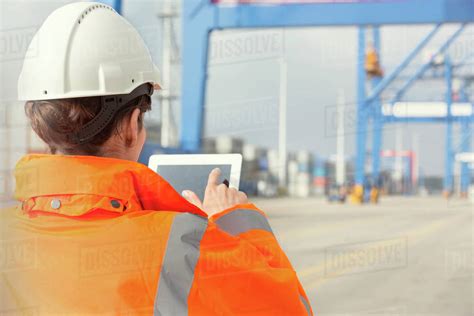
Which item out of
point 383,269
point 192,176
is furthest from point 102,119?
point 383,269

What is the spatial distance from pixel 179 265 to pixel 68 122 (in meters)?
0.29

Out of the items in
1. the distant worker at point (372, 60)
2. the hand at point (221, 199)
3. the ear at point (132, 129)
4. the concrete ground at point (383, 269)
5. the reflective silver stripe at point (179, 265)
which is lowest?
the concrete ground at point (383, 269)

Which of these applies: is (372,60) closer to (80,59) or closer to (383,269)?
(383,269)

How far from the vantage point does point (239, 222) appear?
0.97 m

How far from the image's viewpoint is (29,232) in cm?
100

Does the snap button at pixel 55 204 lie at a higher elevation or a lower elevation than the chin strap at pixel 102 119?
lower

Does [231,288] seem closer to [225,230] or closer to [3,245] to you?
[225,230]

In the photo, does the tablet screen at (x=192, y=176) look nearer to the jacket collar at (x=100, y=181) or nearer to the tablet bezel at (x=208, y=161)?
the tablet bezel at (x=208, y=161)

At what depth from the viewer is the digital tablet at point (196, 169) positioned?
1.26 metres

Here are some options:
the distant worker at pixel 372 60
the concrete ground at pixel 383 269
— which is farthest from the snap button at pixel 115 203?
the distant worker at pixel 372 60

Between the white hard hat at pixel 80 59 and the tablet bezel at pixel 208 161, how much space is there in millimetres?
239

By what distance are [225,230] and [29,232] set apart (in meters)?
0.31

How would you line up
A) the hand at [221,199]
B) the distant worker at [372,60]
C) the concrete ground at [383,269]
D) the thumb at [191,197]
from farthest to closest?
1. the distant worker at [372,60]
2. the concrete ground at [383,269]
3. the thumb at [191,197]
4. the hand at [221,199]

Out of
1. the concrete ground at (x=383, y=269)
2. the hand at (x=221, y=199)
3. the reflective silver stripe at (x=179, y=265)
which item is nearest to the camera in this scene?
the reflective silver stripe at (x=179, y=265)
